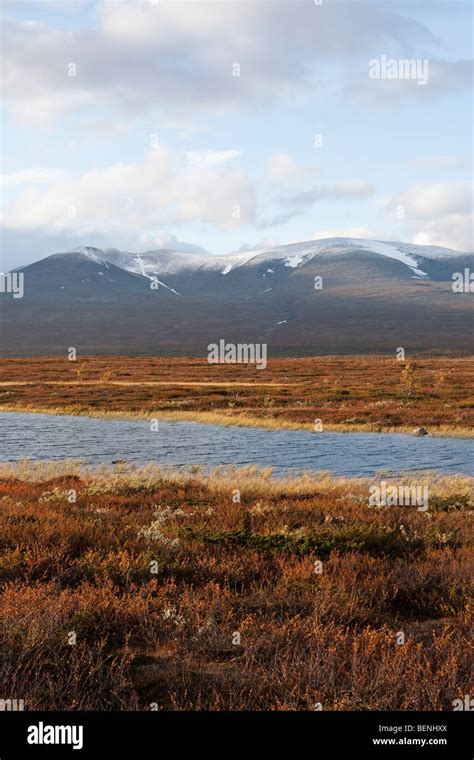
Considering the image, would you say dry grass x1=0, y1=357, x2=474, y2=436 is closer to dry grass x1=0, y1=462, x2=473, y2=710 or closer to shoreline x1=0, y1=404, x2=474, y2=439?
shoreline x1=0, y1=404, x2=474, y2=439

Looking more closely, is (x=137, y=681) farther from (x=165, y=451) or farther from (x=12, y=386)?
(x=12, y=386)

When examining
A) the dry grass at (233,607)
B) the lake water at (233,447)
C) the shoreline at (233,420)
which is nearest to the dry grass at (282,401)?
the shoreline at (233,420)

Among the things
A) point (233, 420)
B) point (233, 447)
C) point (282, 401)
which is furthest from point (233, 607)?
point (282, 401)

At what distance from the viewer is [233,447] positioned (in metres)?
27.2

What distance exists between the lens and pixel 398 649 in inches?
236

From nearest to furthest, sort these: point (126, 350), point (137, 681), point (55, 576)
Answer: point (137, 681) < point (55, 576) < point (126, 350)

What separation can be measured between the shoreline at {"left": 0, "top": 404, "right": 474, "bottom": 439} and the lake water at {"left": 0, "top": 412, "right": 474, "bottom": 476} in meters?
1.04

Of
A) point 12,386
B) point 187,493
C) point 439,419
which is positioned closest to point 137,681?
point 187,493

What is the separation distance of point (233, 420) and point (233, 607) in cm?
2829

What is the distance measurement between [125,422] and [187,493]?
67.1ft

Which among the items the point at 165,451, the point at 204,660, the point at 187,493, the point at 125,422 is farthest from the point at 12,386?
the point at 204,660
